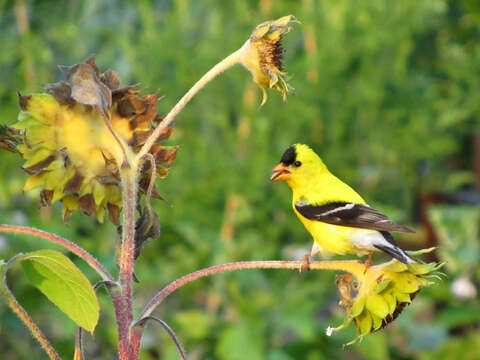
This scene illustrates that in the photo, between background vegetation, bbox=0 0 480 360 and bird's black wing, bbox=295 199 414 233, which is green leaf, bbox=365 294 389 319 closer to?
bird's black wing, bbox=295 199 414 233

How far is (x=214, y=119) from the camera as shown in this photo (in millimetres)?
3480

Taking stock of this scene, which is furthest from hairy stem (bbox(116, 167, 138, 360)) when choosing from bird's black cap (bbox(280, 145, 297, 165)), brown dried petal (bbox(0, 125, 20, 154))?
bird's black cap (bbox(280, 145, 297, 165))

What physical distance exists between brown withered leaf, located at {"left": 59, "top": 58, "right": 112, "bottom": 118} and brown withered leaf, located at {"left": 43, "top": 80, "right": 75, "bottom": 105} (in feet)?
0.03

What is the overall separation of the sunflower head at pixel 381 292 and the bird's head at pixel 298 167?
0.40m

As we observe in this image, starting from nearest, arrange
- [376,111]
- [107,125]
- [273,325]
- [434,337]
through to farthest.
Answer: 1. [107,125]
2. [273,325]
3. [434,337]
4. [376,111]

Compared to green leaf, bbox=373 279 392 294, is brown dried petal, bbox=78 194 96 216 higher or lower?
higher

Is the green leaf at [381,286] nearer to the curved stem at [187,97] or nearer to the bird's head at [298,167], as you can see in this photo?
the curved stem at [187,97]

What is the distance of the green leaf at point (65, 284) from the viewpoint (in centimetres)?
75

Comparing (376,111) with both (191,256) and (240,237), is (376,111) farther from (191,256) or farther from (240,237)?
(191,256)

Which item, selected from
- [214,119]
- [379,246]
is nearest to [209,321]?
[214,119]

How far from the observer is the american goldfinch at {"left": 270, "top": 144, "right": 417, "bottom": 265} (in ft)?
3.20

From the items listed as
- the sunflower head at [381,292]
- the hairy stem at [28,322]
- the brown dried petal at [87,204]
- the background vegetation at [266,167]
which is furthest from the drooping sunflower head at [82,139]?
the background vegetation at [266,167]

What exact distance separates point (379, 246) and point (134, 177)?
344 mm

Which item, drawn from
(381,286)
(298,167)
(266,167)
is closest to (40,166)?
(381,286)
